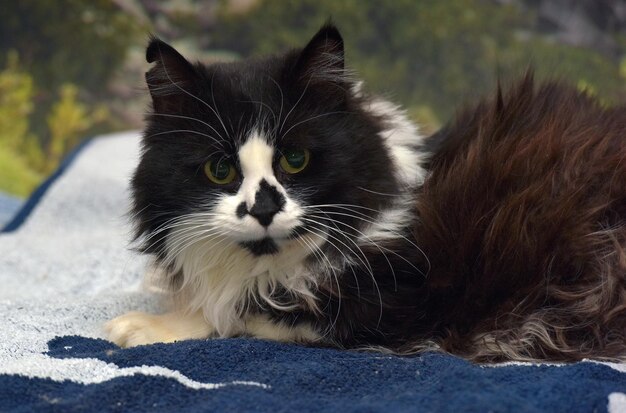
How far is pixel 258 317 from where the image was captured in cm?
138

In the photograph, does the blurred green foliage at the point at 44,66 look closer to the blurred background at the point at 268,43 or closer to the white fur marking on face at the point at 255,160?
the blurred background at the point at 268,43

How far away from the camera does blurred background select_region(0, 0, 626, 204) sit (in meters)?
3.47

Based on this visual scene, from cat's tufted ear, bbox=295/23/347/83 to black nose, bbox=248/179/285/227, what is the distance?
0.25 meters

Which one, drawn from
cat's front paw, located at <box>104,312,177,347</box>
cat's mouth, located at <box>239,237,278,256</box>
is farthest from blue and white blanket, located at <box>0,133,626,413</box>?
cat's mouth, located at <box>239,237,278,256</box>

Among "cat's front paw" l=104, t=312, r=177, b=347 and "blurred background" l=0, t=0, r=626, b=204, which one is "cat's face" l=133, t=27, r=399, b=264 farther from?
"blurred background" l=0, t=0, r=626, b=204

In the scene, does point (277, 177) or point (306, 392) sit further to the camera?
point (277, 177)

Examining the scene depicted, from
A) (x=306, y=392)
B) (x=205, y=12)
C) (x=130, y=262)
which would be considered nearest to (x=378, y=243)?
(x=306, y=392)

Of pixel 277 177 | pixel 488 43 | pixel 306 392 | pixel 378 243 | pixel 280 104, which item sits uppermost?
pixel 488 43

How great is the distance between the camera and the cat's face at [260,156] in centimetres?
124

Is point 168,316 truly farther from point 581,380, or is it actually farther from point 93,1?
point 93,1

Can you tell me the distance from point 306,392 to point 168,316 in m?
0.52

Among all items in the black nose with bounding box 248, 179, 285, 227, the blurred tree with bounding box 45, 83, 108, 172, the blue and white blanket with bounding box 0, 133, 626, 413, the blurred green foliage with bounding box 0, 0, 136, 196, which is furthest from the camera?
the blurred tree with bounding box 45, 83, 108, 172

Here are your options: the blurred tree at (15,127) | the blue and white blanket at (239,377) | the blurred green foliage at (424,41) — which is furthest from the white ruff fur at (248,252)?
the blurred tree at (15,127)

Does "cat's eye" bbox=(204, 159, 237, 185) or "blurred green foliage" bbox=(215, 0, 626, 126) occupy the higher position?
"blurred green foliage" bbox=(215, 0, 626, 126)
